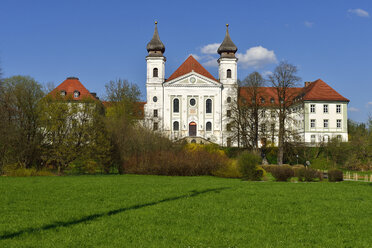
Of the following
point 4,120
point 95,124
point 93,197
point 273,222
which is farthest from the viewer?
point 95,124

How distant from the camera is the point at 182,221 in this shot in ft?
28.1

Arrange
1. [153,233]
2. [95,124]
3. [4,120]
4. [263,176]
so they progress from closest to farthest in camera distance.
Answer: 1. [153,233]
2. [263,176]
3. [4,120]
4. [95,124]

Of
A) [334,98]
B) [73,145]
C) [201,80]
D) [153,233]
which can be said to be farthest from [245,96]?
[153,233]

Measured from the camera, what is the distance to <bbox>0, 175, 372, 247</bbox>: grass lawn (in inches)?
273

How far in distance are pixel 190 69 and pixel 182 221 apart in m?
55.4

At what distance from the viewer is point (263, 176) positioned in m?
24.1

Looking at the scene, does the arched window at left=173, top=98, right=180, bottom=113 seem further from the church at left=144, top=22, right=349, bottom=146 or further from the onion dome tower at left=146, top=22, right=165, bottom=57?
the onion dome tower at left=146, top=22, right=165, bottom=57

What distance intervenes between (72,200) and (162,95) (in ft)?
159

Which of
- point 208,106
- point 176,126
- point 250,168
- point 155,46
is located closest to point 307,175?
point 250,168

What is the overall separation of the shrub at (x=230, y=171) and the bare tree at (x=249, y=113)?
1932 centimetres

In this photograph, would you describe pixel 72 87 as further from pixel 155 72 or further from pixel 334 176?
pixel 334 176

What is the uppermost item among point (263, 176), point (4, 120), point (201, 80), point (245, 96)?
point (201, 80)

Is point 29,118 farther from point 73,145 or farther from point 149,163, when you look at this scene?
point 149,163

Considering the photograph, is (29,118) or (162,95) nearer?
(29,118)
